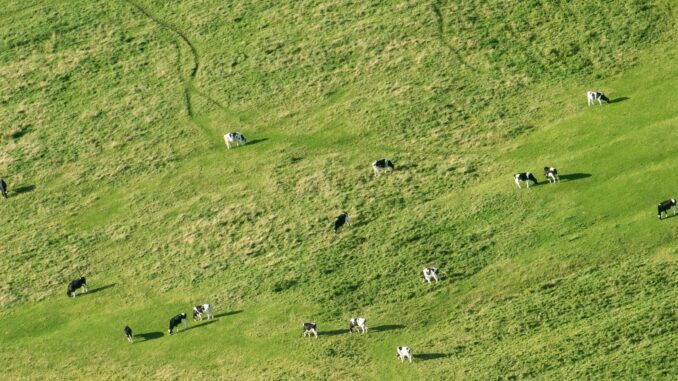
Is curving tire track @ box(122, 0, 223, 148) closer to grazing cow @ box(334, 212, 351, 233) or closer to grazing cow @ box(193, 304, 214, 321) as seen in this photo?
grazing cow @ box(334, 212, 351, 233)

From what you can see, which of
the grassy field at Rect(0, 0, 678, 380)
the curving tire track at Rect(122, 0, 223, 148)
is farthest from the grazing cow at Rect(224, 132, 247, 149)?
the curving tire track at Rect(122, 0, 223, 148)

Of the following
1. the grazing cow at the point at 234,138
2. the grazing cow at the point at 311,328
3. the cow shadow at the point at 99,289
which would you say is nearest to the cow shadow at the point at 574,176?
the grazing cow at the point at 311,328

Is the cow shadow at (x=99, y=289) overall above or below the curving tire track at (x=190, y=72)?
below

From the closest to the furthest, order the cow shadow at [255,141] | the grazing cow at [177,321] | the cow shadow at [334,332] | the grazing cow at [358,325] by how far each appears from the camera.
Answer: the grazing cow at [358,325] < the cow shadow at [334,332] < the grazing cow at [177,321] < the cow shadow at [255,141]

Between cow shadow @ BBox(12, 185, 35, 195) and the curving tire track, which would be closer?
cow shadow @ BBox(12, 185, 35, 195)

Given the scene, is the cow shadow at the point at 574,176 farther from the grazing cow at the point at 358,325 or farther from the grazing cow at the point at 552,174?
the grazing cow at the point at 358,325

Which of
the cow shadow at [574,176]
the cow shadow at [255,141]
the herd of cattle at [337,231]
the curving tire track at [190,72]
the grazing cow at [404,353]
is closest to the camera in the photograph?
the grazing cow at [404,353]

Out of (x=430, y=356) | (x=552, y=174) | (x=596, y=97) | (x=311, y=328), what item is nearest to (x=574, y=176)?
(x=552, y=174)
